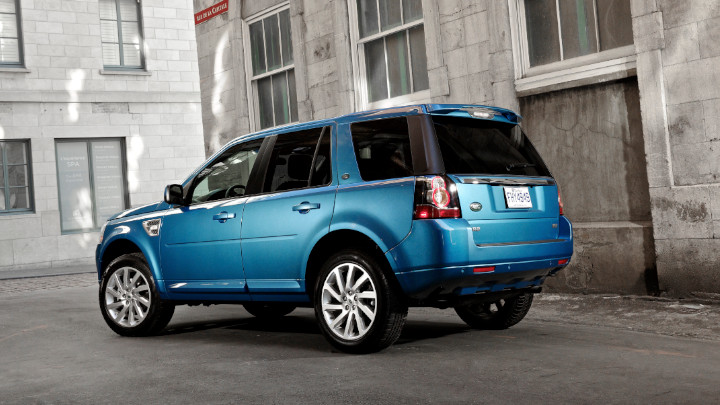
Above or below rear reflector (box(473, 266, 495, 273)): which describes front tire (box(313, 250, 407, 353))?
below

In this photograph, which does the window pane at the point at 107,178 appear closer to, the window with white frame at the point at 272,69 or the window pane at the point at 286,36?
the window with white frame at the point at 272,69

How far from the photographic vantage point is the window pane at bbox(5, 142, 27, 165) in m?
20.9

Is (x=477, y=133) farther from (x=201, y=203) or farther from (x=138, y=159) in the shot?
(x=138, y=159)

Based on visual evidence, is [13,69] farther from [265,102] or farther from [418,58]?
[418,58]

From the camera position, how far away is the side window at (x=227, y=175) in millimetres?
7520

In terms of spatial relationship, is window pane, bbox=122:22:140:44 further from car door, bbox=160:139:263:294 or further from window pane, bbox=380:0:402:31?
car door, bbox=160:139:263:294

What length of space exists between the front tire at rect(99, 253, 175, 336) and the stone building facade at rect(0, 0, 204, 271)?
13.5 meters

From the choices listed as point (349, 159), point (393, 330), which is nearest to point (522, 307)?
point (393, 330)

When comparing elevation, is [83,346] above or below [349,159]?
below

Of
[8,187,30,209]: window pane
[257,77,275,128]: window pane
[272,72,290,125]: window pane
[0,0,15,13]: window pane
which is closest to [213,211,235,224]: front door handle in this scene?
[272,72,290,125]: window pane

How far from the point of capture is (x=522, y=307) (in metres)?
7.40

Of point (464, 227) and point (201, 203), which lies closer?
point (464, 227)

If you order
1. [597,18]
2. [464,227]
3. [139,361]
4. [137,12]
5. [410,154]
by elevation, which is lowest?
[139,361]

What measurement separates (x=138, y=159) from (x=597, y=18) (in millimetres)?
15750
